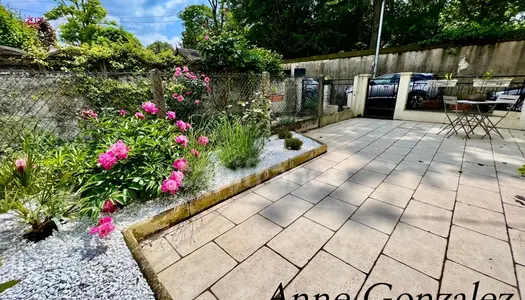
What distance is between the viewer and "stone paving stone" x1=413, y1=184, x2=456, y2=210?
6.84ft

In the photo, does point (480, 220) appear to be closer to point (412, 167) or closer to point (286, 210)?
point (412, 167)

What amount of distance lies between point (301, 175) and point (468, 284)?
175cm

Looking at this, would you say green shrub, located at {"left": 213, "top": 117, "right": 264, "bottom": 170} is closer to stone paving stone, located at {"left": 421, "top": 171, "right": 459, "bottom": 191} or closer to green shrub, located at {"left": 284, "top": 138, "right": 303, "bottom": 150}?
green shrub, located at {"left": 284, "top": 138, "right": 303, "bottom": 150}

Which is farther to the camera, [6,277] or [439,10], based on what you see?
[439,10]

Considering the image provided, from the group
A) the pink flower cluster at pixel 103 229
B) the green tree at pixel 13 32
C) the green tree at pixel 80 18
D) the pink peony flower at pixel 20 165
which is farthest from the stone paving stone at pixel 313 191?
the green tree at pixel 80 18

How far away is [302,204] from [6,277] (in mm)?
2040

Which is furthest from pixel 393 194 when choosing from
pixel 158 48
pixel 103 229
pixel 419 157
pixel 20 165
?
pixel 158 48

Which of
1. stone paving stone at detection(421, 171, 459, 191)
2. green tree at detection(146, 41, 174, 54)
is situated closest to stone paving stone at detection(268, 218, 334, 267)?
stone paving stone at detection(421, 171, 459, 191)

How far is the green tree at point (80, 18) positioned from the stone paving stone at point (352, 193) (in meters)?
17.8

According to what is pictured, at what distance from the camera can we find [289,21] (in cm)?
1322

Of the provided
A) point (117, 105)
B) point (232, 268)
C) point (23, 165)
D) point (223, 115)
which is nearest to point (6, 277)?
point (23, 165)

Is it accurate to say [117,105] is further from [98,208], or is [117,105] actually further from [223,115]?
[98,208]

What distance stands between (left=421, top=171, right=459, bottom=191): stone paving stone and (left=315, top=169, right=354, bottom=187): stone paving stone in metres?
0.88

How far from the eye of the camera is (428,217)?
1886mm
